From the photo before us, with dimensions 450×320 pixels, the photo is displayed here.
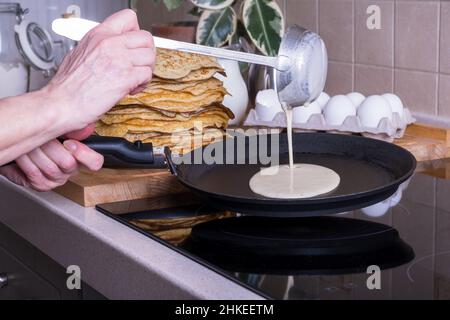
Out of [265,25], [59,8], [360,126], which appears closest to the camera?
[360,126]

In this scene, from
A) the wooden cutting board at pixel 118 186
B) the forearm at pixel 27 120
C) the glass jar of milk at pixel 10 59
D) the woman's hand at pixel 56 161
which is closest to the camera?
the forearm at pixel 27 120

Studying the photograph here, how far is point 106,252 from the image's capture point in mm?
1011

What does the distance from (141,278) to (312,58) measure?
0.41 m

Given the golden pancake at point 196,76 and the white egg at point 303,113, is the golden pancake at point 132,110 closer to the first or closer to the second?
the golden pancake at point 196,76

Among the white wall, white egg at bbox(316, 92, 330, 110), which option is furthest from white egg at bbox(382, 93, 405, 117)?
the white wall

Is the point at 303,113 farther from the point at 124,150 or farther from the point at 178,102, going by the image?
the point at 124,150

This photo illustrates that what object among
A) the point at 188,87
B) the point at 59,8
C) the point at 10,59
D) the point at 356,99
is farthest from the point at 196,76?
the point at 59,8

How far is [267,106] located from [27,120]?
0.67 meters

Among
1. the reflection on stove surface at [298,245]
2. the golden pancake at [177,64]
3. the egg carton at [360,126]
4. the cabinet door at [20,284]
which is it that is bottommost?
the cabinet door at [20,284]

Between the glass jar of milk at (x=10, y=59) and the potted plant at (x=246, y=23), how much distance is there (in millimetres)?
441

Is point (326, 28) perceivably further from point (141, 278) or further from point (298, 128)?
point (141, 278)

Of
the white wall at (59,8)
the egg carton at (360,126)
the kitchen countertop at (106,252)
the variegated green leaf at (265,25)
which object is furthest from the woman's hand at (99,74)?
the white wall at (59,8)

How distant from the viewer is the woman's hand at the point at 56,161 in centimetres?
103
